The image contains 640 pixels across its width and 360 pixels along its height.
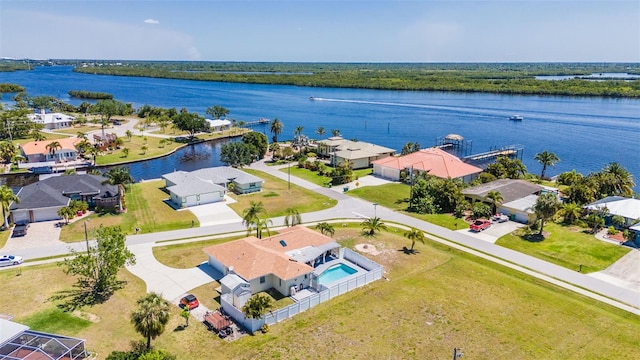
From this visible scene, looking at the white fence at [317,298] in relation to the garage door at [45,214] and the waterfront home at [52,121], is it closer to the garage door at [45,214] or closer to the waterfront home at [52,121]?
the garage door at [45,214]

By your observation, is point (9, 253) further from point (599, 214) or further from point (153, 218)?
point (599, 214)

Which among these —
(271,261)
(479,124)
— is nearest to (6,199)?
(271,261)

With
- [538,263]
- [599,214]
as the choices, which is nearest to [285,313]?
[538,263]

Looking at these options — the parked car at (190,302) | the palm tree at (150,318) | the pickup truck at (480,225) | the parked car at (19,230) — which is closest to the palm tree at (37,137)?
the parked car at (19,230)

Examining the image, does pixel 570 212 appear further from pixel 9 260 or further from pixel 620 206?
pixel 9 260

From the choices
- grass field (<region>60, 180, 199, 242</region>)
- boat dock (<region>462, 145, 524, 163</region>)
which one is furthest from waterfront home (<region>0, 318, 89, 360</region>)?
boat dock (<region>462, 145, 524, 163</region>)

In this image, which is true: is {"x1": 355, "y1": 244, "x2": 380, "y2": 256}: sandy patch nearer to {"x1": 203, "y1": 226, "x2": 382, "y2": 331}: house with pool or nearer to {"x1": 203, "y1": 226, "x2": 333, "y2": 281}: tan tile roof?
{"x1": 203, "y1": 226, "x2": 382, "y2": 331}: house with pool

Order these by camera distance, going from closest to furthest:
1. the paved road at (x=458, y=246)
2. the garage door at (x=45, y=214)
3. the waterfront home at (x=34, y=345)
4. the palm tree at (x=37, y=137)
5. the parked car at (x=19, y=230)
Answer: the waterfront home at (x=34, y=345)
the paved road at (x=458, y=246)
the parked car at (x=19, y=230)
the garage door at (x=45, y=214)
the palm tree at (x=37, y=137)
